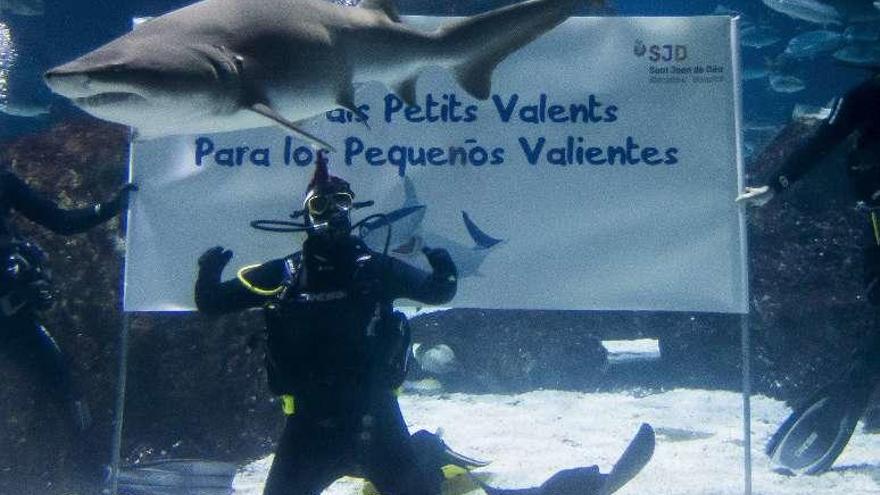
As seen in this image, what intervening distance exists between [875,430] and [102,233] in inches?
297

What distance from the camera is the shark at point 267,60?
6.75 ft

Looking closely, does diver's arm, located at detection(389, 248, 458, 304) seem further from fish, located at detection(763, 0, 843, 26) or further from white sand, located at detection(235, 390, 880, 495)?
fish, located at detection(763, 0, 843, 26)

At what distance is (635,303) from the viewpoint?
5016mm

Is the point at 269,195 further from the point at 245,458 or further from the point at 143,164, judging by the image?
the point at 245,458

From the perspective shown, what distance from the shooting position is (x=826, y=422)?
18.4 ft

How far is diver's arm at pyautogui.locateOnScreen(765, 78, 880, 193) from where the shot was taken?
4598mm

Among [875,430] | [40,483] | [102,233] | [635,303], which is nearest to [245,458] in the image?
[40,483]

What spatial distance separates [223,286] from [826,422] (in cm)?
460

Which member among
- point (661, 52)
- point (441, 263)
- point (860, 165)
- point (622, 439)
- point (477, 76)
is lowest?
point (622, 439)

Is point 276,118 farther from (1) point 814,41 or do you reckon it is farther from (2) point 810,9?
(1) point 814,41

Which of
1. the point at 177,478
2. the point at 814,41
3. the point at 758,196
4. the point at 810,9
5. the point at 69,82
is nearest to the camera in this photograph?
the point at 69,82

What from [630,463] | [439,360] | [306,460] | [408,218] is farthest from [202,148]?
[439,360]

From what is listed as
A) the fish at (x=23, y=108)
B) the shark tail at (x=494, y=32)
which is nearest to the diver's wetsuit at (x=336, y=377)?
the shark tail at (x=494, y=32)

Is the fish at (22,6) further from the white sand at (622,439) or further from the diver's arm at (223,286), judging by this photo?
the diver's arm at (223,286)
